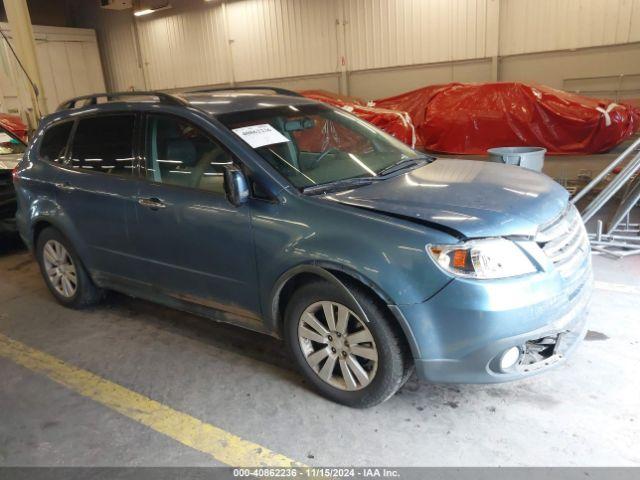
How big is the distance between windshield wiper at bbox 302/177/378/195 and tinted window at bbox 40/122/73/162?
2289 mm

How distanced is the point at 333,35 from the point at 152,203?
338 inches

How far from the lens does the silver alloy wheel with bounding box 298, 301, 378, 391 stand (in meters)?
2.56

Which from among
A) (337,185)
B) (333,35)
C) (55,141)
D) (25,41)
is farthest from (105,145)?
(333,35)

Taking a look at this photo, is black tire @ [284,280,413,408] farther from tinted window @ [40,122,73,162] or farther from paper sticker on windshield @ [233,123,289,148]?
tinted window @ [40,122,73,162]

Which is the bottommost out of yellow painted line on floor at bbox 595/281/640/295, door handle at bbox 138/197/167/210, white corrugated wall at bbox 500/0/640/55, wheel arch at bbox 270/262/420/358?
yellow painted line on floor at bbox 595/281/640/295

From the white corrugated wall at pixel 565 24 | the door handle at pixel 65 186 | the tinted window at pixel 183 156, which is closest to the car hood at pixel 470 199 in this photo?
the tinted window at pixel 183 156

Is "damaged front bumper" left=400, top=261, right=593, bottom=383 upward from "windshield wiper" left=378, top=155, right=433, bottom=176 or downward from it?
downward

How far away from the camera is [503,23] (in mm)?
8719

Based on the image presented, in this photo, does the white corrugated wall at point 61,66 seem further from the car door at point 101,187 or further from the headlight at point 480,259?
the headlight at point 480,259

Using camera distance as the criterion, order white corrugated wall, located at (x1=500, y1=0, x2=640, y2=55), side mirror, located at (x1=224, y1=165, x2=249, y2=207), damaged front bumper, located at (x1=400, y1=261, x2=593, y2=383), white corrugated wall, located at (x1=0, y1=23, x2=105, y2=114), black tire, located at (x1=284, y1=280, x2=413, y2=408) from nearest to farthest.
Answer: damaged front bumper, located at (x1=400, y1=261, x2=593, y2=383) < black tire, located at (x1=284, y1=280, x2=413, y2=408) < side mirror, located at (x1=224, y1=165, x2=249, y2=207) < white corrugated wall, located at (x1=500, y1=0, x2=640, y2=55) < white corrugated wall, located at (x1=0, y1=23, x2=105, y2=114)

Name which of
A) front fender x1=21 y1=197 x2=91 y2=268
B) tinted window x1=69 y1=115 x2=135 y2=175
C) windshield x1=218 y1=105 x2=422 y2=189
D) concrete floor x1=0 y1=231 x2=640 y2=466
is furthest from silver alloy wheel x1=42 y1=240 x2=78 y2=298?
windshield x1=218 y1=105 x2=422 y2=189

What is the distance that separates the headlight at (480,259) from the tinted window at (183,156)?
135 centimetres

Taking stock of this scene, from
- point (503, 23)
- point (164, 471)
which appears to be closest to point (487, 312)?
point (164, 471)

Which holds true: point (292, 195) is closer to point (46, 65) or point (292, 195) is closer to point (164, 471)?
point (164, 471)
